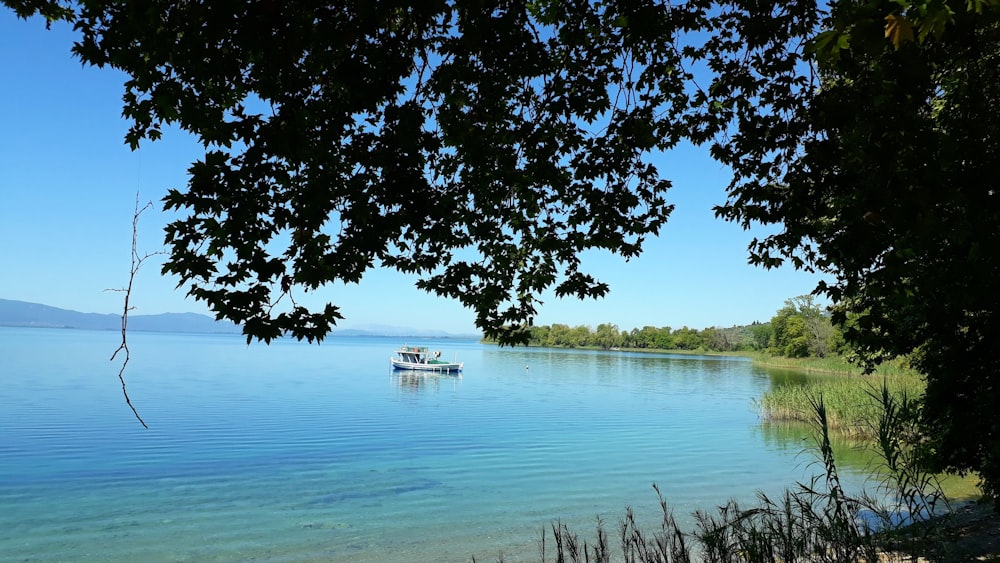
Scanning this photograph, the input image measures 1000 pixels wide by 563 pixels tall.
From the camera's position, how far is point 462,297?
25.8ft

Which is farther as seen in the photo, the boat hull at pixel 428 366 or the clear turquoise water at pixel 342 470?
the boat hull at pixel 428 366

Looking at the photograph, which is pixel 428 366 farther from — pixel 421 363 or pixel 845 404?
pixel 845 404

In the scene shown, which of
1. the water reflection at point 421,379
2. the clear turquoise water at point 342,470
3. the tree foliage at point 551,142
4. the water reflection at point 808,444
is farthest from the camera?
the water reflection at point 421,379

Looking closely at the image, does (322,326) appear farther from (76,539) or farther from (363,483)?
(363,483)

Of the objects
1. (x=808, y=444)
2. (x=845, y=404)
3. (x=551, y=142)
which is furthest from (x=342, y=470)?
(x=845, y=404)

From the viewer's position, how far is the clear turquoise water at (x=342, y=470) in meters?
12.4

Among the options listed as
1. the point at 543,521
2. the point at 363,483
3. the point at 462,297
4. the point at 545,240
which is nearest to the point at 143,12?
the point at 462,297

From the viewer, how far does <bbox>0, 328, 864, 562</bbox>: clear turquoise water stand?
12430mm

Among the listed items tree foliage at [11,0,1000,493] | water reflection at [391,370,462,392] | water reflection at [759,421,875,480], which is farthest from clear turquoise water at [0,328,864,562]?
water reflection at [391,370,462,392]

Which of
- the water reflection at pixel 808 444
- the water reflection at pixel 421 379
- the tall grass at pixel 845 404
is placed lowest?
the water reflection at pixel 421 379

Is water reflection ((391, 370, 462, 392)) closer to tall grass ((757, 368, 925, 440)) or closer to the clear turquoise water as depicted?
the clear turquoise water

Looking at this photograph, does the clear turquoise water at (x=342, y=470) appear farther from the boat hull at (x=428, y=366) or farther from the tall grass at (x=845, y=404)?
the boat hull at (x=428, y=366)

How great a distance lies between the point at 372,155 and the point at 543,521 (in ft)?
36.7

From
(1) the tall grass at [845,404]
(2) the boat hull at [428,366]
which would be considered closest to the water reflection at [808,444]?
(1) the tall grass at [845,404]
